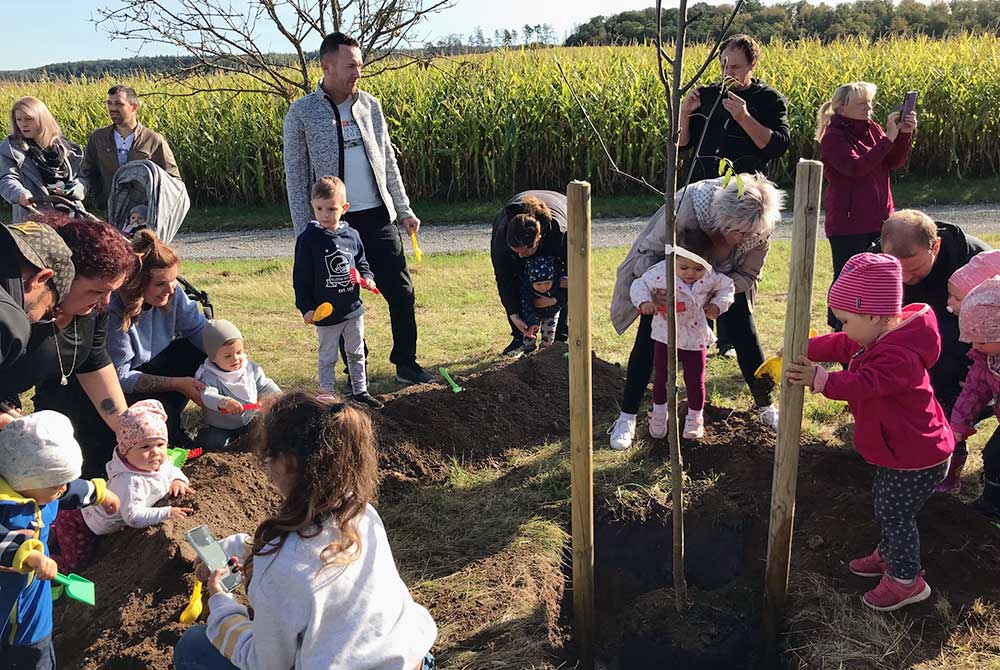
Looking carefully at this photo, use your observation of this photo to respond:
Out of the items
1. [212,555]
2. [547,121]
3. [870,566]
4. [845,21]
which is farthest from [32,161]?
[845,21]

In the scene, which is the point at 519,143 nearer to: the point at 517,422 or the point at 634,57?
the point at 634,57

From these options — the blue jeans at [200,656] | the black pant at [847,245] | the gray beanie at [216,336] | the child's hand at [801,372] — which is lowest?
the blue jeans at [200,656]

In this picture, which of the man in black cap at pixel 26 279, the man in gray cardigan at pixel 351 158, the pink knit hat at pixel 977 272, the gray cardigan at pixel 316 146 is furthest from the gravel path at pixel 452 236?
the man in black cap at pixel 26 279

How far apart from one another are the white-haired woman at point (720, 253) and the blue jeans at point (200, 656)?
235 cm

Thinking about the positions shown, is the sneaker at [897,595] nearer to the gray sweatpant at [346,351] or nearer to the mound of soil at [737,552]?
the mound of soil at [737,552]

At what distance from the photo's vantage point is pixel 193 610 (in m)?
2.98

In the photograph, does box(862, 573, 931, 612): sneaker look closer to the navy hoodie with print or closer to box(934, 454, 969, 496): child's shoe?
box(934, 454, 969, 496): child's shoe

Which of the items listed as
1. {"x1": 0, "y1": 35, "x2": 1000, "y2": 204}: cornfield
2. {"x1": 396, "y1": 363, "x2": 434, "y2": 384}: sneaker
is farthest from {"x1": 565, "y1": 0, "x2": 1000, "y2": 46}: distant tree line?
{"x1": 396, "y1": 363, "x2": 434, "y2": 384}: sneaker

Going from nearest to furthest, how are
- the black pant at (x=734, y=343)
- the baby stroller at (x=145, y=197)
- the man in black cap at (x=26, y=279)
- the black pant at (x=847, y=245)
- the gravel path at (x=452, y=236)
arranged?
1. the man in black cap at (x=26, y=279)
2. the black pant at (x=734, y=343)
3. the black pant at (x=847, y=245)
4. the baby stroller at (x=145, y=197)
5. the gravel path at (x=452, y=236)

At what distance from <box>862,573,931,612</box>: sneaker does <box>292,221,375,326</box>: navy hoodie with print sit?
3.22 m

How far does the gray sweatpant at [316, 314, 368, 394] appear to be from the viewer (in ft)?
17.1

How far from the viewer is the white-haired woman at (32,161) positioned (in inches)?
242

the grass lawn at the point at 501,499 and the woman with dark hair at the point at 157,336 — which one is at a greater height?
the woman with dark hair at the point at 157,336

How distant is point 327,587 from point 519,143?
12363mm
